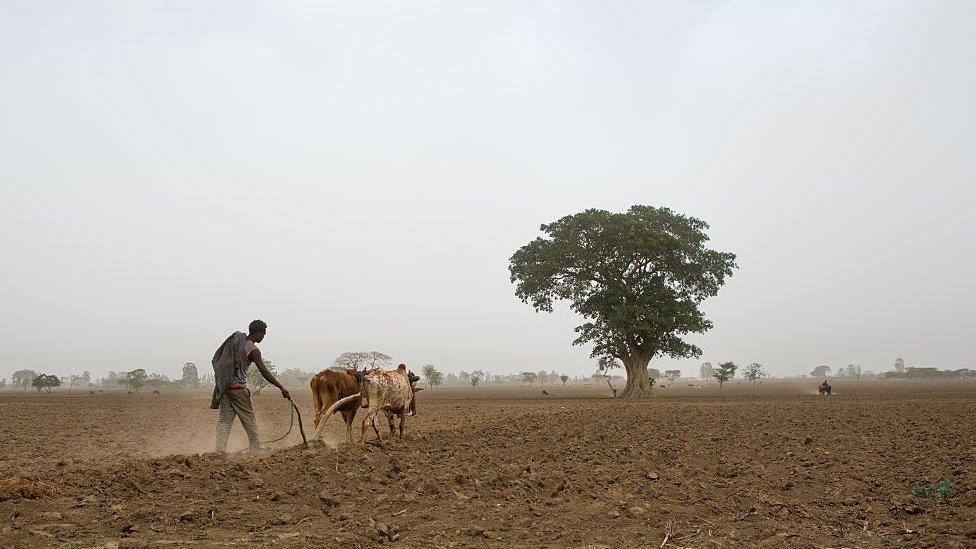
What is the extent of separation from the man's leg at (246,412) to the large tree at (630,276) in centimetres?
2872

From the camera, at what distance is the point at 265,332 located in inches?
409

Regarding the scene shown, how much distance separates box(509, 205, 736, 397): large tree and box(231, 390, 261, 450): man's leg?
94.2ft

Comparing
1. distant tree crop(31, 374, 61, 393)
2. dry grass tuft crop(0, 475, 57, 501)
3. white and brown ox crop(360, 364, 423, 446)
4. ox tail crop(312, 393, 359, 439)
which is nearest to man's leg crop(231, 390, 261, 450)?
ox tail crop(312, 393, 359, 439)

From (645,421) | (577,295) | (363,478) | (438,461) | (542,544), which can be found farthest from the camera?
(577,295)

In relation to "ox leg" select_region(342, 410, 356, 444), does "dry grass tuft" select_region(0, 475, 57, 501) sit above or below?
below

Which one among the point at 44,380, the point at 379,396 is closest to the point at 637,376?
the point at 379,396

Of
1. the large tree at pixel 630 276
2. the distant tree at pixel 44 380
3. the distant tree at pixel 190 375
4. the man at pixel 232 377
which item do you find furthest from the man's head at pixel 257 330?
the distant tree at pixel 190 375

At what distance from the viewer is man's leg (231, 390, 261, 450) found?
1009cm

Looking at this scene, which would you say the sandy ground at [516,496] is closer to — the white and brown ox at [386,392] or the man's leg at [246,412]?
the man's leg at [246,412]

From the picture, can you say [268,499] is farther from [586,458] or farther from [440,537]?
[586,458]

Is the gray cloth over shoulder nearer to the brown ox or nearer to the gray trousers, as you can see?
the gray trousers

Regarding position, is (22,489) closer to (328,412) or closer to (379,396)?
(328,412)

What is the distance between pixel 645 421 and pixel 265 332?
1099cm

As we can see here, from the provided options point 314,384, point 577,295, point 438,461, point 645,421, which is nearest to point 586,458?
point 438,461
